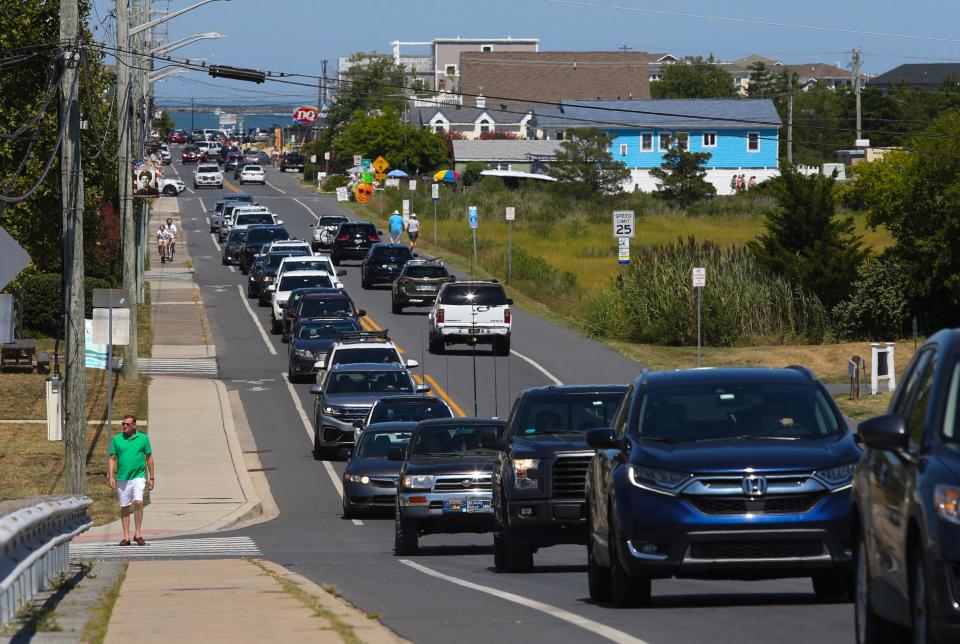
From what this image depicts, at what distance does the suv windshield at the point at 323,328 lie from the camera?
43.6m

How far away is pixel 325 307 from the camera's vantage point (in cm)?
4725

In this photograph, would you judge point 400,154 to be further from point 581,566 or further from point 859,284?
point 581,566

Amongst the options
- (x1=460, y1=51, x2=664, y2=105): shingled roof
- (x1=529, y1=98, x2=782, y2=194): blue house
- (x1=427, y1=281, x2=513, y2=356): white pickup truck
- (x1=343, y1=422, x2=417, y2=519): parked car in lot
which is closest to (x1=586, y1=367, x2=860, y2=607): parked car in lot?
(x1=343, y1=422, x2=417, y2=519): parked car in lot

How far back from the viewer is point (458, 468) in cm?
2056

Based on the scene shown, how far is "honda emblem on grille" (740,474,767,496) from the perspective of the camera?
11.6 meters

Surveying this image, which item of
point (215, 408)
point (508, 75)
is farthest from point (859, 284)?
point (508, 75)

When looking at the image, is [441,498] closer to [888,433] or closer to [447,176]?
[888,433]

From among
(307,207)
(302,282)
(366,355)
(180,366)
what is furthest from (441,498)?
(307,207)

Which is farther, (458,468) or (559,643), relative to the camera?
(458,468)

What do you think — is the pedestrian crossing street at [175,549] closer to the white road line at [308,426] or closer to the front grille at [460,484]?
the front grille at [460,484]

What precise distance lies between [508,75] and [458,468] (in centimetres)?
14197

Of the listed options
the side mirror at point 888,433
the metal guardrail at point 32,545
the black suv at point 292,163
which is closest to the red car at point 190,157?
the black suv at point 292,163

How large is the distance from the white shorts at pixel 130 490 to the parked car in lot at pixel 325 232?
51403 millimetres

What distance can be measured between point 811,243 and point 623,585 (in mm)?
43072
